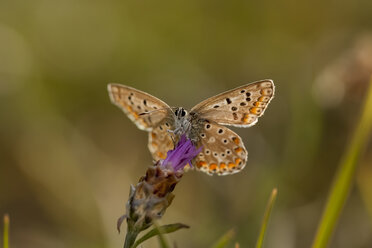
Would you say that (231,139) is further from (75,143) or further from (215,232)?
(75,143)

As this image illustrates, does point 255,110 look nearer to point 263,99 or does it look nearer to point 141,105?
point 263,99

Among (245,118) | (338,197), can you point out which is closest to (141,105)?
(245,118)

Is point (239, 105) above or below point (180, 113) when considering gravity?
below

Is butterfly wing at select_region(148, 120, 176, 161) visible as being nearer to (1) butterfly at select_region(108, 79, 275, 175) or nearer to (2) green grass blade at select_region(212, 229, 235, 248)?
(1) butterfly at select_region(108, 79, 275, 175)

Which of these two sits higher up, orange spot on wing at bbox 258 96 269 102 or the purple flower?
orange spot on wing at bbox 258 96 269 102

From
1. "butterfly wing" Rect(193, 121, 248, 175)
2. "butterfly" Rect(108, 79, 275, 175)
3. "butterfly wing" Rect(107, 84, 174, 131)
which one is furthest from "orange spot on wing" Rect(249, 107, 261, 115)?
"butterfly wing" Rect(107, 84, 174, 131)

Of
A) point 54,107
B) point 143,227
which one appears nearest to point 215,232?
point 143,227
